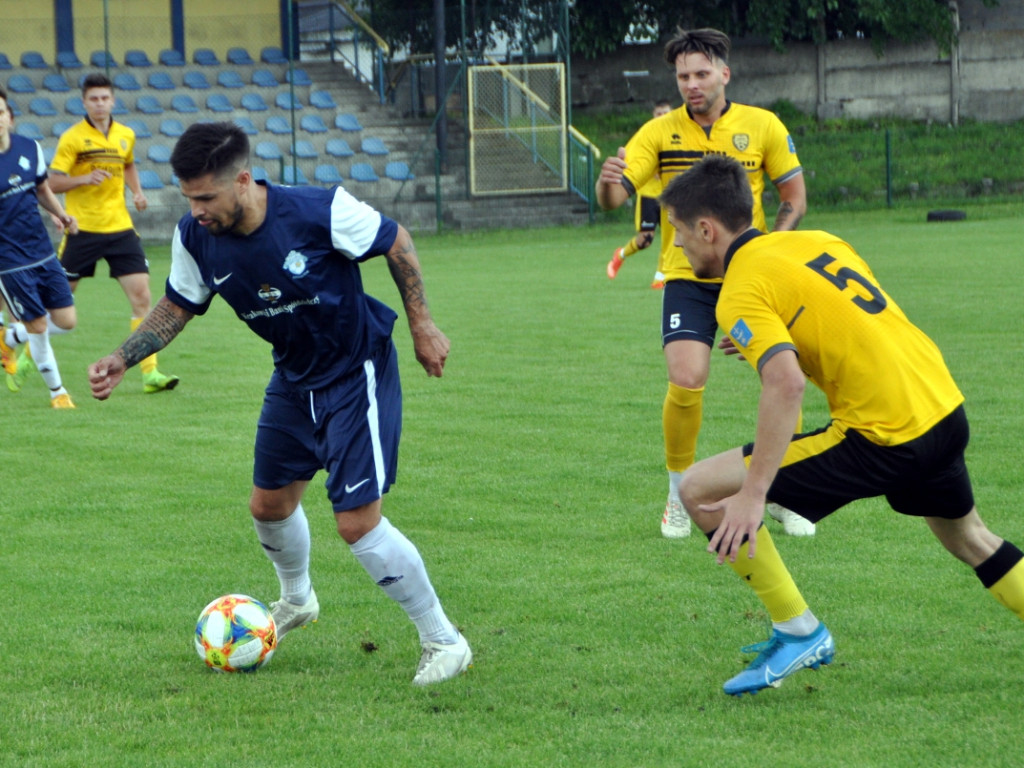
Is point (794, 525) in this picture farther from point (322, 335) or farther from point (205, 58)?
point (205, 58)

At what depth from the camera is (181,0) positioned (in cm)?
3306

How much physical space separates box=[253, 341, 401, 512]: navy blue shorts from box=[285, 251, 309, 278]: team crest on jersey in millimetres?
377

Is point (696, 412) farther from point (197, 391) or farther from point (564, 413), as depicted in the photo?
point (197, 391)

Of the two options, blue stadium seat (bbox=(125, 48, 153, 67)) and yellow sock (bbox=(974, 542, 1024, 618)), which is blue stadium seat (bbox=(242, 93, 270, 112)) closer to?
blue stadium seat (bbox=(125, 48, 153, 67))

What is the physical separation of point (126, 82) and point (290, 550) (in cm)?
2742

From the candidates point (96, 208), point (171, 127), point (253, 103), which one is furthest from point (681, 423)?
point (253, 103)

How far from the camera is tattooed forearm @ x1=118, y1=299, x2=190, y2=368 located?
4.45 meters

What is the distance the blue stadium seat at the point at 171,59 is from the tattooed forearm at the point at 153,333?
94.4 feet

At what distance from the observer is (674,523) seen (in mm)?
5906

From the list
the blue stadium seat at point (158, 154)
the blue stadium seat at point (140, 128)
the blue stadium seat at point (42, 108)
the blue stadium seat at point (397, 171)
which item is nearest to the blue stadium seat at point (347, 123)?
the blue stadium seat at point (397, 171)

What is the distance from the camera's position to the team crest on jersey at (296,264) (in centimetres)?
416

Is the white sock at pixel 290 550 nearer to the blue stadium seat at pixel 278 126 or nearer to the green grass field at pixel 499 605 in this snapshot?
the green grass field at pixel 499 605

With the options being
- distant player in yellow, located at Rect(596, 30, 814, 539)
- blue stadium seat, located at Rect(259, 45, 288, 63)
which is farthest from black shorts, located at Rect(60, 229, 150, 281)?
blue stadium seat, located at Rect(259, 45, 288, 63)

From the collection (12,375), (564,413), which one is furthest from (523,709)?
(12,375)
